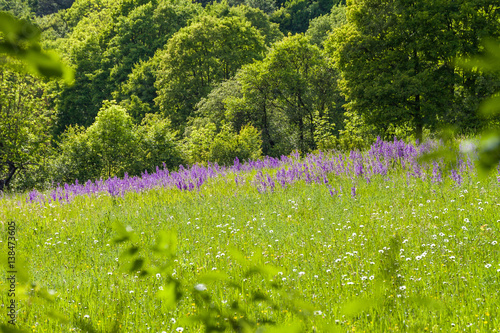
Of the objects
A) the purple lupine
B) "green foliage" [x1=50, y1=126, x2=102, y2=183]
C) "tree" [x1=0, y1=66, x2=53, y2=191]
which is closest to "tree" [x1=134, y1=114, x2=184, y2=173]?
"green foliage" [x1=50, y1=126, x2=102, y2=183]

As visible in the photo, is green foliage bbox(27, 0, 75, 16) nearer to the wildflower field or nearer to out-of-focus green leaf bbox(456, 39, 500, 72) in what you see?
the wildflower field

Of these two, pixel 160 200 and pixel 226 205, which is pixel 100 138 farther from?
→ pixel 226 205

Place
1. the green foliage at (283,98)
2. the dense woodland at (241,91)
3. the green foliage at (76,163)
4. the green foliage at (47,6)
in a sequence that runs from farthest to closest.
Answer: the green foliage at (47,6) < the green foliage at (283,98) < the green foliage at (76,163) < the dense woodland at (241,91)

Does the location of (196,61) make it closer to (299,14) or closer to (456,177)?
(456,177)

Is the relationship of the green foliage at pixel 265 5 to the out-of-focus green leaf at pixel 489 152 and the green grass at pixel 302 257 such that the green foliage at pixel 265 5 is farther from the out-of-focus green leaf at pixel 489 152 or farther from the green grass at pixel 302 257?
the out-of-focus green leaf at pixel 489 152

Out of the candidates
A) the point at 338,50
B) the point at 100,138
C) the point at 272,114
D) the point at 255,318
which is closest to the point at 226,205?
the point at 255,318

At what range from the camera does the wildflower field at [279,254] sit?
5.14ft

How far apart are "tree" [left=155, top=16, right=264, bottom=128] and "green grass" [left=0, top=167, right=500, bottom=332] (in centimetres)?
3133

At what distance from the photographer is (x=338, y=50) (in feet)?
62.1

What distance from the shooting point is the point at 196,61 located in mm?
39250

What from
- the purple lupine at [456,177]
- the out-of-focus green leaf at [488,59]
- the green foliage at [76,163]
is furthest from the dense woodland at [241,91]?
the purple lupine at [456,177]

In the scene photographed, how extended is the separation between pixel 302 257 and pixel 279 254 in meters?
0.32

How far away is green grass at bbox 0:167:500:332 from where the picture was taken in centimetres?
331

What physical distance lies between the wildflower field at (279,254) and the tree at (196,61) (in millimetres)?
30109
